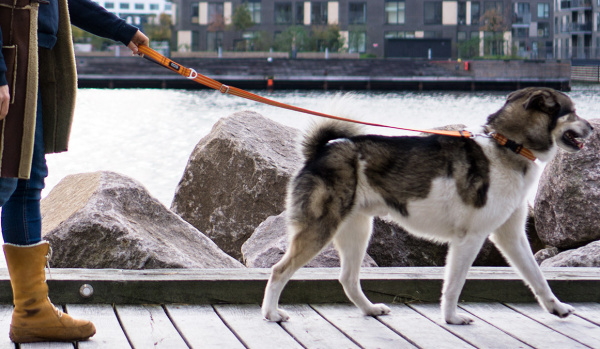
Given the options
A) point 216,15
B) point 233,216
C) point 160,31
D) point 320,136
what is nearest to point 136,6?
point 160,31

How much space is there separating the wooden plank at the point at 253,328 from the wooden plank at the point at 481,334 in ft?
2.52

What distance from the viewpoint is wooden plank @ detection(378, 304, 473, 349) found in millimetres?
3820

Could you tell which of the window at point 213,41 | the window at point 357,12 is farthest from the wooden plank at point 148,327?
the window at point 357,12

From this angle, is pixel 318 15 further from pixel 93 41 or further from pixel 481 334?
pixel 481 334

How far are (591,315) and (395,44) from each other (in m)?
83.7

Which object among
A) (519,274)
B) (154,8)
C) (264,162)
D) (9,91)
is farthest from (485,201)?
(154,8)

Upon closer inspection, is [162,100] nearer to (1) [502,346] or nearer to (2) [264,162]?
(2) [264,162]

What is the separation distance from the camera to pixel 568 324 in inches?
165

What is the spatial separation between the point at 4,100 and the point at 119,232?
1.84 meters

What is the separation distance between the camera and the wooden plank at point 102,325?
3.72 metres

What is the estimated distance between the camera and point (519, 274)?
451cm

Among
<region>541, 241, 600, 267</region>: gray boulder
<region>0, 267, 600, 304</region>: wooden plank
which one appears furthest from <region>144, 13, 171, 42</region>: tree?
<region>0, 267, 600, 304</region>: wooden plank

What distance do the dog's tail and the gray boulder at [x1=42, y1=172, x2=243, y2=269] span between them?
3.68 ft

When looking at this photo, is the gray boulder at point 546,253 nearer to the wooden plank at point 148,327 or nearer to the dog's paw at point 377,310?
the dog's paw at point 377,310
